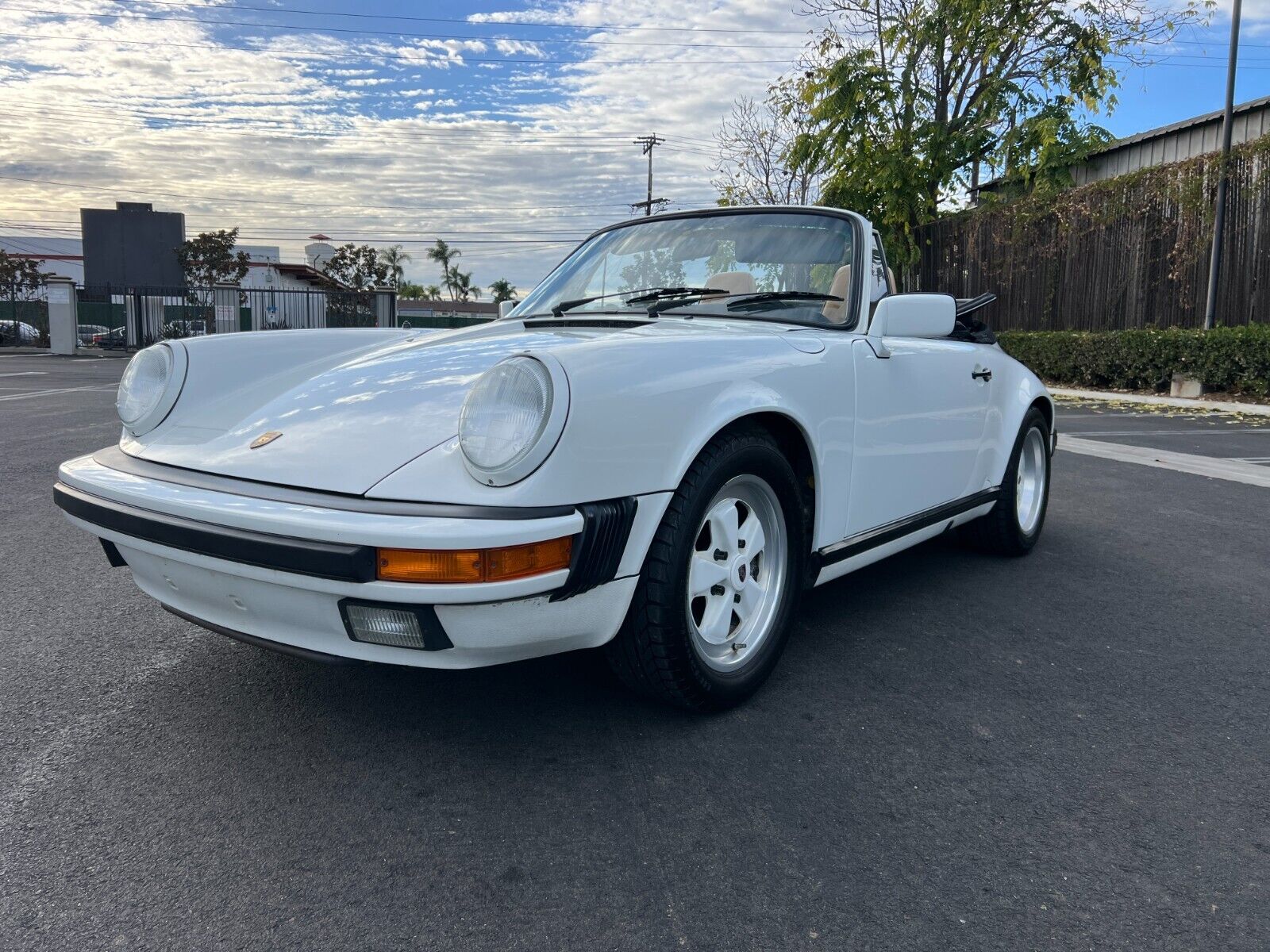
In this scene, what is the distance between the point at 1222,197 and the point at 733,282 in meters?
12.9

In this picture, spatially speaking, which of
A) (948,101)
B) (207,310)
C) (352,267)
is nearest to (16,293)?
(207,310)

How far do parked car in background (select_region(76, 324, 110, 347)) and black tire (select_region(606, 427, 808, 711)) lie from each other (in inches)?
1297

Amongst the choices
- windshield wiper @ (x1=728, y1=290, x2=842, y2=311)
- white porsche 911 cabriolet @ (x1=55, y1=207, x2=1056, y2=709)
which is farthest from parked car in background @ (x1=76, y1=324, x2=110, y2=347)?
windshield wiper @ (x1=728, y1=290, x2=842, y2=311)

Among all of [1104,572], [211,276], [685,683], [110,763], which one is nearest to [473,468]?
[685,683]

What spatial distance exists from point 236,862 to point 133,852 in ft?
0.69

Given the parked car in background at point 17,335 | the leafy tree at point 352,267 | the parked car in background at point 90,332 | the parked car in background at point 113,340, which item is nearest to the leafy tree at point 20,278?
the parked car in background at point 17,335

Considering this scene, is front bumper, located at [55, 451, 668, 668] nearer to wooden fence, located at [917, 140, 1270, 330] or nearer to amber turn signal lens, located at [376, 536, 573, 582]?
amber turn signal lens, located at [376, 536, 573, 582]

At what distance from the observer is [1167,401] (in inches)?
510

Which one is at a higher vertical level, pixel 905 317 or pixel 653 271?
pixel 653 271

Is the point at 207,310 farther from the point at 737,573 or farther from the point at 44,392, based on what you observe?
the point at 737,573

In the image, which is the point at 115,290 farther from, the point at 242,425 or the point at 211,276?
the point at 242,425

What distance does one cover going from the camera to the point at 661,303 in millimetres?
3258

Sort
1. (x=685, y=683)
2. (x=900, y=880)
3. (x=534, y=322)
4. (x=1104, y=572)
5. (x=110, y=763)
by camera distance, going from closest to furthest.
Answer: (x=900, y=880), (x=110, y=763), (x=685, y=683), (x=534, y=322), (x=1104, y=572)

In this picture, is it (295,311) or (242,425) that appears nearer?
(242,425)
